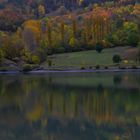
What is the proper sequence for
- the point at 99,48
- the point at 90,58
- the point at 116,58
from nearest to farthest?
the point at 116,58, the point at 90,58, the point at 99,48

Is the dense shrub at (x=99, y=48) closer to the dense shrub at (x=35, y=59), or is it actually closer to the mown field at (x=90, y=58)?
the mown field at (x=90, y=58)

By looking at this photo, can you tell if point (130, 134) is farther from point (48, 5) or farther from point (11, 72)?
point (48, 5)

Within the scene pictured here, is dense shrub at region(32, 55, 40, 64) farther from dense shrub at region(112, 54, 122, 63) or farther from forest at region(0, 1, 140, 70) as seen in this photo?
dense shrub at region(112, 54, 122, 63)

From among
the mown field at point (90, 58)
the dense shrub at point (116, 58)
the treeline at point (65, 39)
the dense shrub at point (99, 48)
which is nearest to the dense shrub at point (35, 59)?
the treeline at point (65, 39)

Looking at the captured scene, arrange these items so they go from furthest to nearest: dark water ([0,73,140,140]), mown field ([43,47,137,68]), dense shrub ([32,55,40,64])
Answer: dense shrub ([32,55,40,64]) → mown field ([43,47,137,68]) → dark water ([0,73,140,140])

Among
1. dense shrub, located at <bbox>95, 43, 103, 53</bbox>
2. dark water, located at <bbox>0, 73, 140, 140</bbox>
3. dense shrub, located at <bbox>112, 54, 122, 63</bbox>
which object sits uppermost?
dense shrub, located at <bbox>95, 43, 103, 53</bbox>

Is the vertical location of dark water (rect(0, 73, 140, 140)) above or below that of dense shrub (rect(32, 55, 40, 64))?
below

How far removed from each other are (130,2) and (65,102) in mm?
131361

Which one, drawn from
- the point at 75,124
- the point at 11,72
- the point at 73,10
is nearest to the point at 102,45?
the point at 11,72

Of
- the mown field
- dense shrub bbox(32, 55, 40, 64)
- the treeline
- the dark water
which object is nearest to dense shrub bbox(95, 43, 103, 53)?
the treeline

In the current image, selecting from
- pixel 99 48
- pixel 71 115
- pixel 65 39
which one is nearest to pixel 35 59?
pixel 99 48

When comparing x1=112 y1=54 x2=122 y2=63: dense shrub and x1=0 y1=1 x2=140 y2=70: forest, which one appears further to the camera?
x1=0 y1=1 x2=140 y2=70: forest

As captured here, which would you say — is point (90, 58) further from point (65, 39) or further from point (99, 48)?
point (65, 39)

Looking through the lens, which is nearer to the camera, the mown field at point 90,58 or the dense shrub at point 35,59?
the mown field at point 90,58
